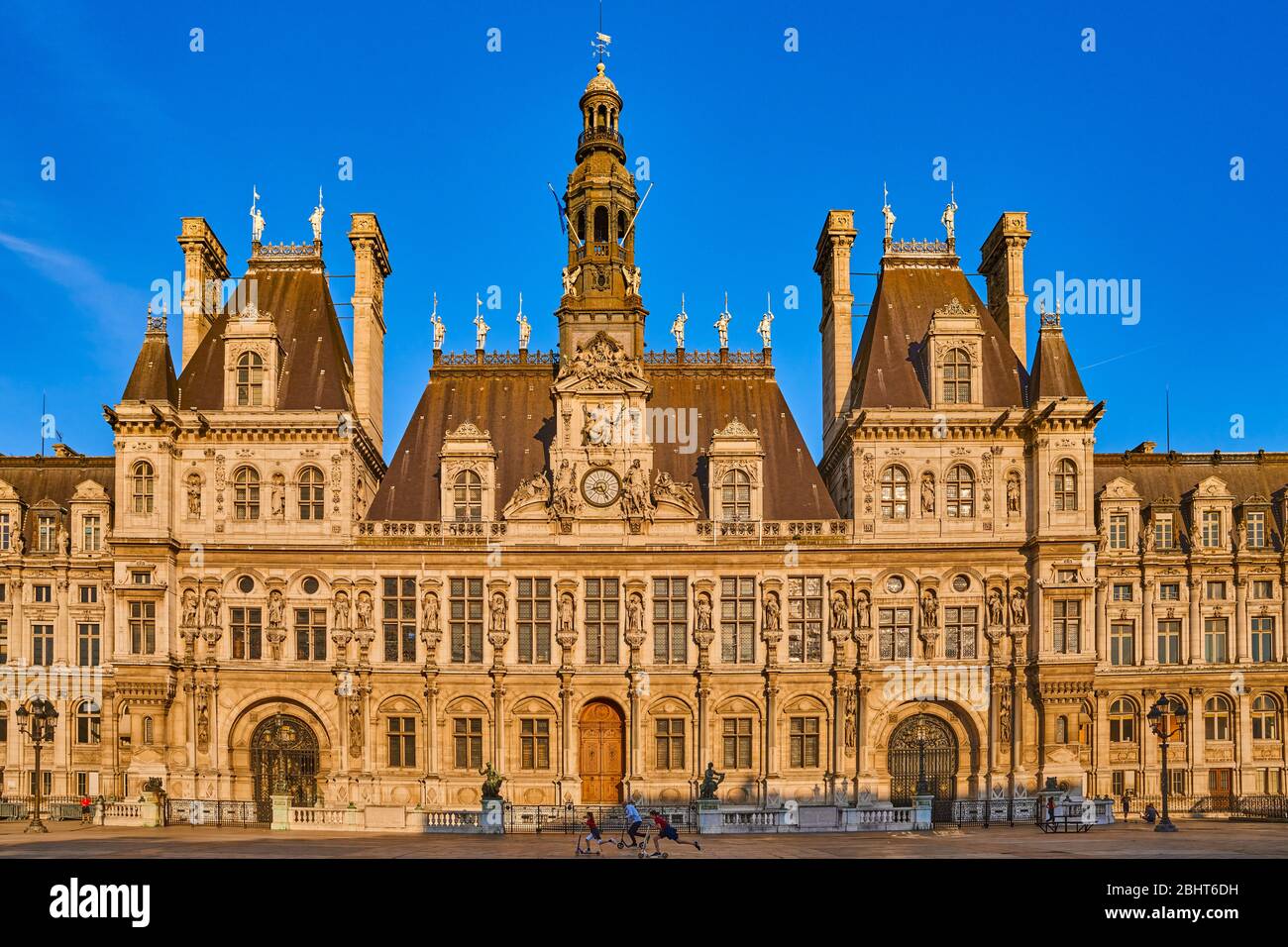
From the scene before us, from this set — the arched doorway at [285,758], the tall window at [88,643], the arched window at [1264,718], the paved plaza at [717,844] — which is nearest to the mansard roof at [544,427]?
the arched doorway at [285,758]

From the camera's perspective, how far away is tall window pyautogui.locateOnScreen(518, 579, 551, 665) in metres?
53.1

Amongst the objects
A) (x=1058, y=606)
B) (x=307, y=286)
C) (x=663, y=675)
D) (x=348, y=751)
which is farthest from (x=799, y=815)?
(x=307, y=286)

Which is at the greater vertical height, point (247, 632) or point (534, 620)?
point (534, 620)

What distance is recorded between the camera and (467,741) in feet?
173

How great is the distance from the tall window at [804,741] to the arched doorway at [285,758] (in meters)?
19.7

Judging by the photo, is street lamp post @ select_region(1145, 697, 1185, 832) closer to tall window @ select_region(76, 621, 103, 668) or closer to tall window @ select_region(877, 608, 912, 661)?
tall window @ select_region(877, 608, 912, 661)

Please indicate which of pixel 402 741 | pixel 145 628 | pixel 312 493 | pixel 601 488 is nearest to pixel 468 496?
pixel 601 488

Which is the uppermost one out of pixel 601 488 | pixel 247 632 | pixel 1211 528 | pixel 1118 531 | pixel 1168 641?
pixel 601 488

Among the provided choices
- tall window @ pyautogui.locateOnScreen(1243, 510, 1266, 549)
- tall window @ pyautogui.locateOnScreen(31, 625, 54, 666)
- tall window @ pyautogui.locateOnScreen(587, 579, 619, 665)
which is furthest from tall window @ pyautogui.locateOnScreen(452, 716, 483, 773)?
tall window @ pyautogui.locateOnScreen(1243, 510, 1266, 549)

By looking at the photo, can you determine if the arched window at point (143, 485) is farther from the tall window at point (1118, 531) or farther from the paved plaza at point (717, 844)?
the tall window at point (1118, 531)

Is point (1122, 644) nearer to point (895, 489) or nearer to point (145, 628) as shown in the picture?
point (895, 489)

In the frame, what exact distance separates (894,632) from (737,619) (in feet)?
21.4
